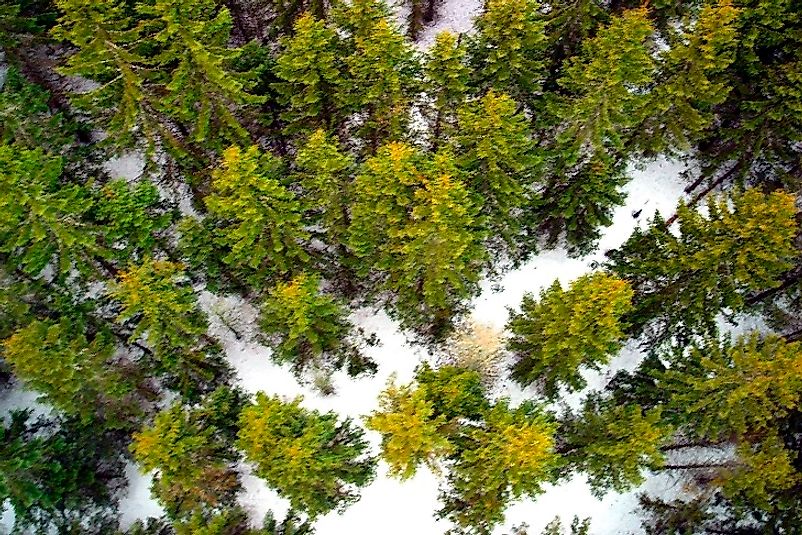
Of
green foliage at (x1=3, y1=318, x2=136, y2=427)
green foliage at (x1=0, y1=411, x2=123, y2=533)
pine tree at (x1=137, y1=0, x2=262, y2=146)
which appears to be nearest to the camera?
green foliage at (x1=3, y1=318, x2=136, y2=427)

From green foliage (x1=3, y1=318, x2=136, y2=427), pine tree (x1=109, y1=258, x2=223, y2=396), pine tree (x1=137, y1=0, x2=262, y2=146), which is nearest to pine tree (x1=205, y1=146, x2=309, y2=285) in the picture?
pine tree (x1=109, y1=258, x2=223, y2=396)

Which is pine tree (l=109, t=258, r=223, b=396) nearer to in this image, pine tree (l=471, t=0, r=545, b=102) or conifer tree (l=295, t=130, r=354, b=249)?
conifer tree (l=295, t=130, r=354, b=249)

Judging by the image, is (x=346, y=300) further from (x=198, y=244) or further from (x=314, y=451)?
(x=314, y=451)

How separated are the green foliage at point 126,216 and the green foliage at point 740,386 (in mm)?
17387

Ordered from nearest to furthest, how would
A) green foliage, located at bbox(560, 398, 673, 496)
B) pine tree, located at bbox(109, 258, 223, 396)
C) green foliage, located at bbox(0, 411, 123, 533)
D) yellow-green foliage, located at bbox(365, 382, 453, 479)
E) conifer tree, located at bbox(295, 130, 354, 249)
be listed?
yellow-green foliage, located at bbox(365, 382, 453, 479)
green foliage, located at bbox(560, 398, 673, 496)
pine tree, located at bbox(109, 258, 223, 396)
conifer tree, located at bbox(295, 130, 354, 249)
green foliage, located at bbox(0, 411, 123, 533)

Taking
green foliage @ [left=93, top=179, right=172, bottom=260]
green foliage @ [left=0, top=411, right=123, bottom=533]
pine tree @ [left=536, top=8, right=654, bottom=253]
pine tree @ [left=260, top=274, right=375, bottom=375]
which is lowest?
green foliage @ [left=0, top=411, right=123, bottom=533]

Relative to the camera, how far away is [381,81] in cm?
1983

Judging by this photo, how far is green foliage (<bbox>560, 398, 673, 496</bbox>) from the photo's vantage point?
17.3 meters

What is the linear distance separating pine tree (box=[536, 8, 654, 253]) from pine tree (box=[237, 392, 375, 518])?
37.7ft

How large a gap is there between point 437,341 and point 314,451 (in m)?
9.69

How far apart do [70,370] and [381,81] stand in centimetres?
1288

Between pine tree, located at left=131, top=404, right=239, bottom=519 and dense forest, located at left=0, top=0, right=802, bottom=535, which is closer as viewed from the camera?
pine tree, located at left=131, top=404, right=239, bottom=519

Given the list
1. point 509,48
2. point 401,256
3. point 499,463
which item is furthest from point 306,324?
point 509,48

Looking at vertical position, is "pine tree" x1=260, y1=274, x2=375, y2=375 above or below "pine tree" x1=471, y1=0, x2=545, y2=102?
below
